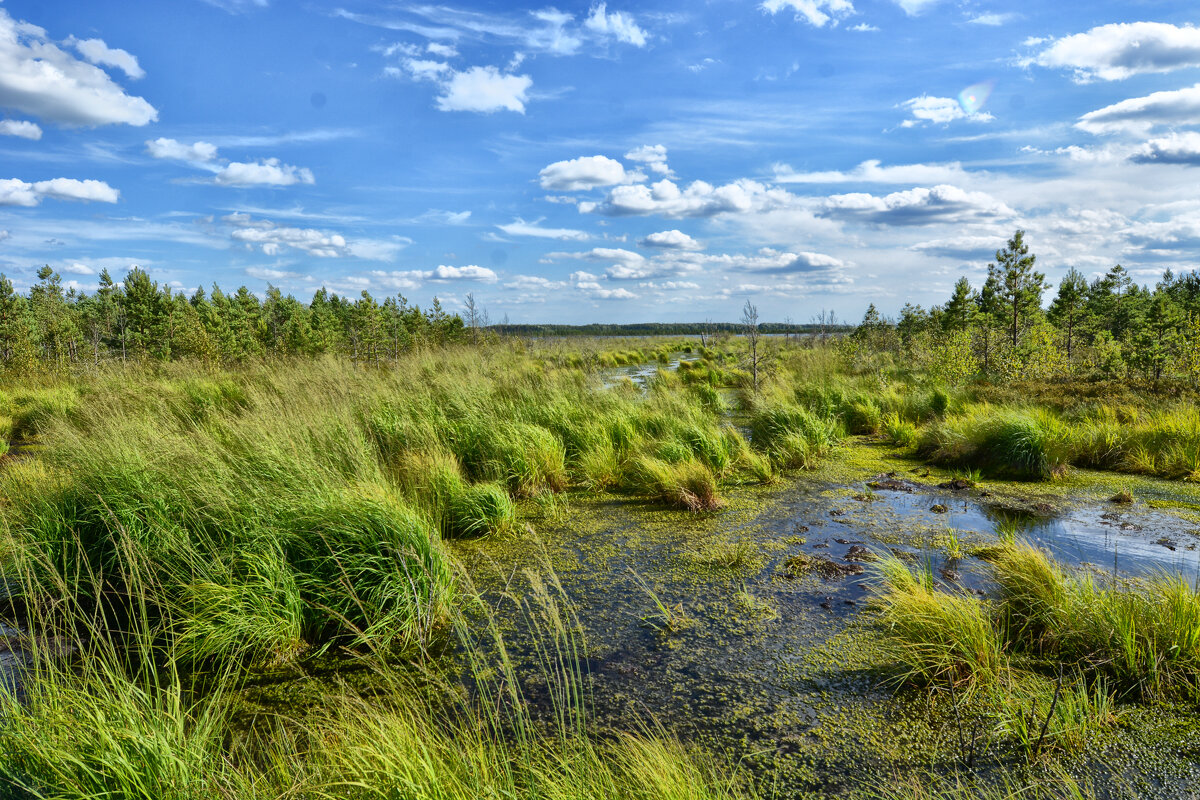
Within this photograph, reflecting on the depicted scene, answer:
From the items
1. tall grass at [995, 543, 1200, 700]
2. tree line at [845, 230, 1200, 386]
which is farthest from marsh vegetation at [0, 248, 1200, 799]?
tree line at [845, 230, 1200, 386]

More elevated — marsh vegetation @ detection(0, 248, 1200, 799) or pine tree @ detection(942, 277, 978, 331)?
pine tree @ detection(942, 277, 978, 331)

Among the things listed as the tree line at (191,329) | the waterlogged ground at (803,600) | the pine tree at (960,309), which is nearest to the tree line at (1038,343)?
the pine tree at (960,309)

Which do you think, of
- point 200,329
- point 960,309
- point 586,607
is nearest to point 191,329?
point 200,329

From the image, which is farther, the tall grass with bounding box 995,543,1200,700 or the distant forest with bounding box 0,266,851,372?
the distant forest with bounding box 0,266,851,372

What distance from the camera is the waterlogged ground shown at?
2436 millimetres

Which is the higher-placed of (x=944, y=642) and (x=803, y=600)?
(x=944, y=642)

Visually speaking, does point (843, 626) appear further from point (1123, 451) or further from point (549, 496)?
point (1123, 451)

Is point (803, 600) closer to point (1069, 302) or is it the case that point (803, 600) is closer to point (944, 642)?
point (944, 642)

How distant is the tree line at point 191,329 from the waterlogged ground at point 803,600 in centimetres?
1659

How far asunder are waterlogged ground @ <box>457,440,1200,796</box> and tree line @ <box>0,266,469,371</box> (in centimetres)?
1659

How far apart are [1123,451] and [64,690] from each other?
1005 centimetres

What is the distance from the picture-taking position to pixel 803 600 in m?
3.84

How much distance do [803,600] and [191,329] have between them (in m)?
22.0

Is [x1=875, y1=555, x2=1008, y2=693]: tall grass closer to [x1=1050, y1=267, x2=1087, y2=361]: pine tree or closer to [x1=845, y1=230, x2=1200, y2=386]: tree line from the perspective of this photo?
[x1=845, y1=230, x2=1200, y2=386]: tree line
